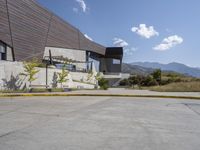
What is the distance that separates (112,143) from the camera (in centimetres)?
565

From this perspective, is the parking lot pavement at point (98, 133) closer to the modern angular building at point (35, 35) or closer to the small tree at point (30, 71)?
the small tree at point (30, 71)

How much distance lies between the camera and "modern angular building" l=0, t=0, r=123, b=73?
37.1 meters

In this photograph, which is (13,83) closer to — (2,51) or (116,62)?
(2,51)

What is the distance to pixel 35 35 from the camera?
45812 millimetres

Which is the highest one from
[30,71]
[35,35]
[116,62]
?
[35,35]

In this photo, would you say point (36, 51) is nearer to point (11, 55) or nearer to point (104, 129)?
point (11, 55)

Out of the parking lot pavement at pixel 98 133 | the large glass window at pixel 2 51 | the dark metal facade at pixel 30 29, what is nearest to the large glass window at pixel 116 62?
the dark metal facade at pixel 30 29

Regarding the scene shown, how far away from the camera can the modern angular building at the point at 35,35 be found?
122 feet

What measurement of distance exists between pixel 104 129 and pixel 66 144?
189cm

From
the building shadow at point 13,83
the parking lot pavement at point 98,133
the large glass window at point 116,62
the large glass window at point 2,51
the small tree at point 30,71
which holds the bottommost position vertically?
the parking lot pavement at point 98,133

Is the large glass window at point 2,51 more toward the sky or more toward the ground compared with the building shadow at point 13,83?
more toward the sky

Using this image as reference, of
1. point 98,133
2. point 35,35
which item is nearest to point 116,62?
point 35,35

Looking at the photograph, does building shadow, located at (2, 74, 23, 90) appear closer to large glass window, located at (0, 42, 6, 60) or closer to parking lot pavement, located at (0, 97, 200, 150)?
large glass window, located at (0, 42, 6, 60)

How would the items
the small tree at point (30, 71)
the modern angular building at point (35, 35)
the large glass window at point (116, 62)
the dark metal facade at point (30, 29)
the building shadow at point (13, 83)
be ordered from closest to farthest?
the building shadow at point (13, 83)
the small tree at point (30, 71)
the modern angular building at point (35, 35)
the dark metal facade at point (30, 29)
the large glass window at point (116, 62)
